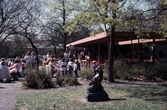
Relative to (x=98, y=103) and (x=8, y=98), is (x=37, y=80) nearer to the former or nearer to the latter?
(x=8, y=98)

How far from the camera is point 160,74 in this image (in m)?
15.0

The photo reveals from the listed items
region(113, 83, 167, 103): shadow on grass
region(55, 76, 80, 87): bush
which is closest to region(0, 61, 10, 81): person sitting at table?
region(55, 76, 80, 87): bush

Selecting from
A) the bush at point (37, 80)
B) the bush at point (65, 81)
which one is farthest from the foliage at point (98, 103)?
the bush at point (37, 80)

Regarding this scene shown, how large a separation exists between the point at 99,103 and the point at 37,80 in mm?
4815

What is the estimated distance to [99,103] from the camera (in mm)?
8953

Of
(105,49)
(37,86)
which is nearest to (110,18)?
→ (37,86)

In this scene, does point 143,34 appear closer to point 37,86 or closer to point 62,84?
point 62,84

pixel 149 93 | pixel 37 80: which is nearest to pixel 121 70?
pixel 149 93

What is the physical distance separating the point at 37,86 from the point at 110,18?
4.71m

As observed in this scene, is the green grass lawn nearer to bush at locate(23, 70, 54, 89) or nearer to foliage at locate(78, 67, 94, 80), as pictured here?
bush at locate(23, 70, 54, 89)

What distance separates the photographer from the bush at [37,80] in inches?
505

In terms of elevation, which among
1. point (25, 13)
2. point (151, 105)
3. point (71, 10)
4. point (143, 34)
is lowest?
point (151, 105)

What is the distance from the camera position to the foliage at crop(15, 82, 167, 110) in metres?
8.37

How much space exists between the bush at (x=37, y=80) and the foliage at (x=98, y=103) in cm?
173
